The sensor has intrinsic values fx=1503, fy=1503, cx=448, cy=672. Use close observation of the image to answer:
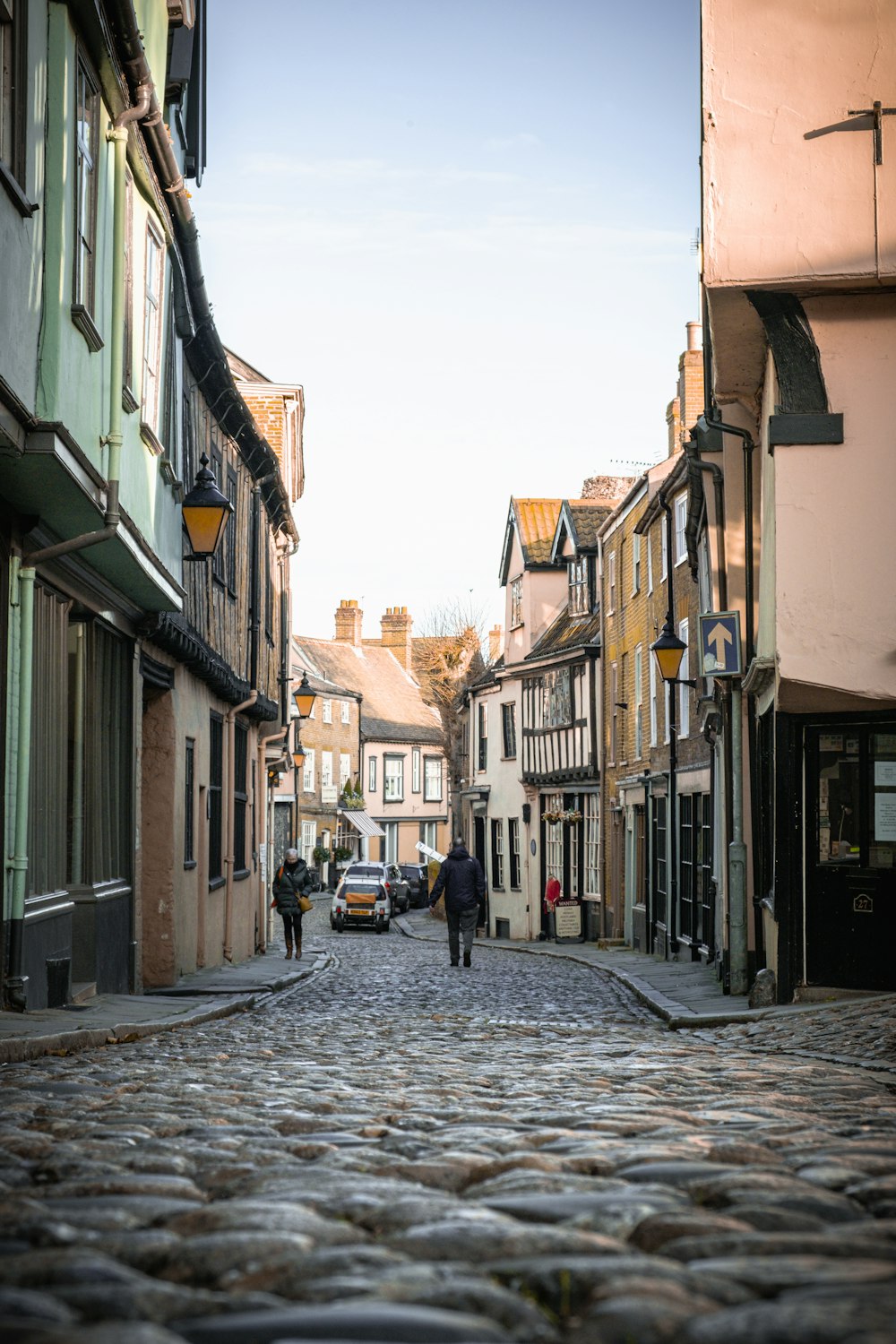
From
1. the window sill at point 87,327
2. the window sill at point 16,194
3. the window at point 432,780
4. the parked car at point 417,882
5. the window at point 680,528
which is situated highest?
the window at point 680,528

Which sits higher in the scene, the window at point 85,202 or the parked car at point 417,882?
the window at point 85,202

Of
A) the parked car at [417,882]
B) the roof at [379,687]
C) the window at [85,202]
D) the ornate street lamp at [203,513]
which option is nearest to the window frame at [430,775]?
the roof at [379,687]

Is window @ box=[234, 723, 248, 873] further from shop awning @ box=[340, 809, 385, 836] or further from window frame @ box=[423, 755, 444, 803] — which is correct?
window frame @ box=[423, 755, 444, 803]

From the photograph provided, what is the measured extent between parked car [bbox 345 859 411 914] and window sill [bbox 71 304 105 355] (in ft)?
110

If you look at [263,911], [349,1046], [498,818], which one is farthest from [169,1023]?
[498,818]

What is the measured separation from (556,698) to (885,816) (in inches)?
1018

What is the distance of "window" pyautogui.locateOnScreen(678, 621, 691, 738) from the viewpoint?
2531cm

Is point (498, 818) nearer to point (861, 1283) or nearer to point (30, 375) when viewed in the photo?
point (30, 375)

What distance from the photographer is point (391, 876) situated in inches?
2094

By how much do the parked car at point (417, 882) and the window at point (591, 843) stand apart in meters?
19.0

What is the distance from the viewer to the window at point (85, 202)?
30.4 feet

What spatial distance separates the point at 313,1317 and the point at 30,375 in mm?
6572

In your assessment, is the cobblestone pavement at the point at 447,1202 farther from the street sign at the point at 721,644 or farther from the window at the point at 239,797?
the window at the point at 239,797

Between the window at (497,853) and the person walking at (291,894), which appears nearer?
the person walking at (291,894)
